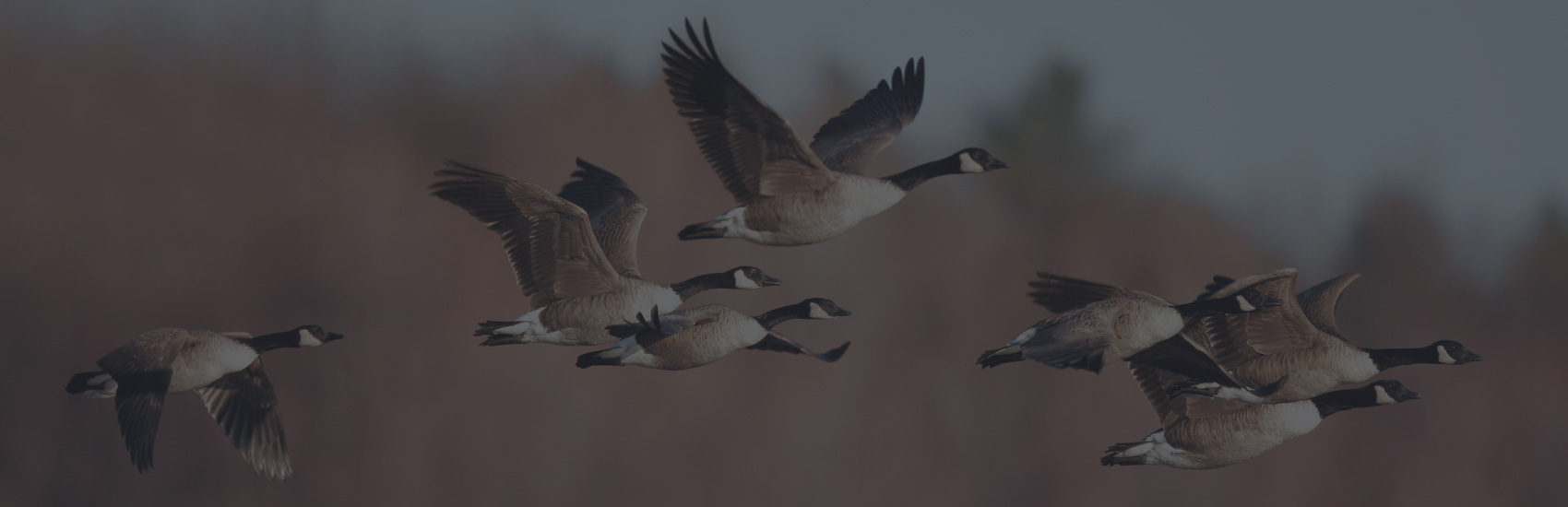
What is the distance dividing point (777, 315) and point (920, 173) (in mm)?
1379

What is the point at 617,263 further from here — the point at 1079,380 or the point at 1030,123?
the point at 1030,123

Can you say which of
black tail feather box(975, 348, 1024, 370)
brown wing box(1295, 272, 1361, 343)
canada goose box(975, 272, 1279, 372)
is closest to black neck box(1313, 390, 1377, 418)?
brown wing box(1295, 272, 1361, 343)

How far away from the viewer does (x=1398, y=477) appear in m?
27.4

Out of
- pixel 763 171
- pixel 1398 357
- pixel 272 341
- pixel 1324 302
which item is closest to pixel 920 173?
pixel 763 171

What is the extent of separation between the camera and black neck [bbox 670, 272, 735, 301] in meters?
9.17

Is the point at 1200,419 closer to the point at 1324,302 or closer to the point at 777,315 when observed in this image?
the point at 1324,302

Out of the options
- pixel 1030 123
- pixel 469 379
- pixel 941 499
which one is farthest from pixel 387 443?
pixel 1030 123

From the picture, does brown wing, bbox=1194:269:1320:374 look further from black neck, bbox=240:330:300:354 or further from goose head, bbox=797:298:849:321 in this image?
black neck, bbox=240:330:300:354

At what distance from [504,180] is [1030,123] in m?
31.6

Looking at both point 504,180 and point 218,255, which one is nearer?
point 504,180

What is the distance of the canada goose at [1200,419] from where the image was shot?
29.2ft

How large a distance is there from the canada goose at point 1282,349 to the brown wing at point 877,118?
8.15 feet

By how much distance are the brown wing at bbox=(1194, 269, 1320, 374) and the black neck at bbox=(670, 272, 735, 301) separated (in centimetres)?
300

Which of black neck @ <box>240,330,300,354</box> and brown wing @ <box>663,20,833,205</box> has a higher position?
brown wing @ <box>663,20,833,205</box>
